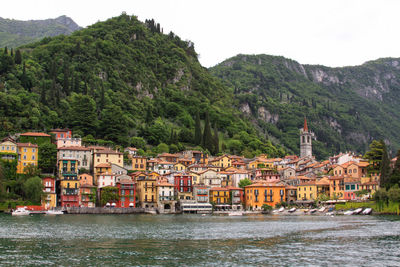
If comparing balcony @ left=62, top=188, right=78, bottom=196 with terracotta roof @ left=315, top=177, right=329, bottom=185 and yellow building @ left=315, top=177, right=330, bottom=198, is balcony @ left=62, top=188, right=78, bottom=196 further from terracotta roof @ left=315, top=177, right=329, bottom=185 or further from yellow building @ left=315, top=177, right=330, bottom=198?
terracotta roof @ left=315, top=177, right=329, bottom=185

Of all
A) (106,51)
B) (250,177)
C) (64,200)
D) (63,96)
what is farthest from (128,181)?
(106,51)

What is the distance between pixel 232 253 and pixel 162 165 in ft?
285

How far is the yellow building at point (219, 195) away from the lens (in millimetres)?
116494

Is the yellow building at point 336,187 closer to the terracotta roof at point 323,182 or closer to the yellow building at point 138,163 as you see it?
the terracotta roof at point 323,182

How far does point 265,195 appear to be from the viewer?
113 m

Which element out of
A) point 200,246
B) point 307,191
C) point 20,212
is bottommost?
point 200,246

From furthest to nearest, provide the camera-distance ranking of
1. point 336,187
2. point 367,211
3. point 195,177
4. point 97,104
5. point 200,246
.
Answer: point 97,104, point 195,177, point 336,187, point 367,211, point 200,246

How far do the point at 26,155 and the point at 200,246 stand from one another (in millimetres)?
72055

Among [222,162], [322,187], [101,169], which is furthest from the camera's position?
[222,162]

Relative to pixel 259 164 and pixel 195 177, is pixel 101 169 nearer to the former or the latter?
pixel 195 177

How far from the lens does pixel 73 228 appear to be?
62.8 m

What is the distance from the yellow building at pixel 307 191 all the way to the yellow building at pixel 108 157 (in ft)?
137

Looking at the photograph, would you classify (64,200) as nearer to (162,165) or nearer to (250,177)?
(162,165)

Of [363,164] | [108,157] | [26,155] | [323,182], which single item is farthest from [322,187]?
[26,155]
